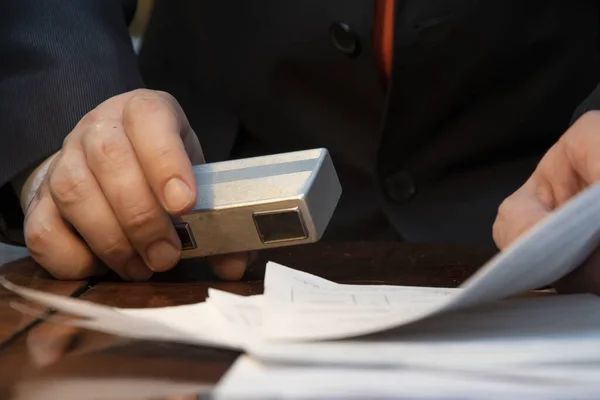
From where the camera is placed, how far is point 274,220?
1.30ft

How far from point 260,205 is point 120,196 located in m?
0.09

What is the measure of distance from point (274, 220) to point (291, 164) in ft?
0.15

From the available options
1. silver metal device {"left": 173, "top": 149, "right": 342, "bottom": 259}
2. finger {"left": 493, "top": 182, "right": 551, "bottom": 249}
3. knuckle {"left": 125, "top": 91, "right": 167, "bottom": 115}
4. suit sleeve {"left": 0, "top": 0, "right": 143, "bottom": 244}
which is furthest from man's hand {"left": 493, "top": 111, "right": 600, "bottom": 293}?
suit sleeve {"left": 0, "top": 0, "right": 143, "bottom": 244}

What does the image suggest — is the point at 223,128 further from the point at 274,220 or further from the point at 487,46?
the point at 274,220

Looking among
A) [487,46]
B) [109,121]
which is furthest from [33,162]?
[487,46]

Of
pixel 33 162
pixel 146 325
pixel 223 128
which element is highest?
pixel 146 325

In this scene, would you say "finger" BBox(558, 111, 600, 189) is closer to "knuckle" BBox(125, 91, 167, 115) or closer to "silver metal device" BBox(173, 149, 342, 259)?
"silver metal device" BBox(173, 149, 342, 259)

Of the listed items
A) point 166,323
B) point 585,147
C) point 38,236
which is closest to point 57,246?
point 38,236

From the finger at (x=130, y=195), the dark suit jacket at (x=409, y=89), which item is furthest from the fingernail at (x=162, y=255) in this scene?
the dark suit jacket at (x=409, y=89)

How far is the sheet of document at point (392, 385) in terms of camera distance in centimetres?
21

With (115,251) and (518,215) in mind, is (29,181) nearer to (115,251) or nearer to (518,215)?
(115,251)

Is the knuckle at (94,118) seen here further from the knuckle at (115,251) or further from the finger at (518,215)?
the finger at (518,215)

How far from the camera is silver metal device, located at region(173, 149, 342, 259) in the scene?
388 mm

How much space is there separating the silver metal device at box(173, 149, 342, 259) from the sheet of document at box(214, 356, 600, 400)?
17cm
